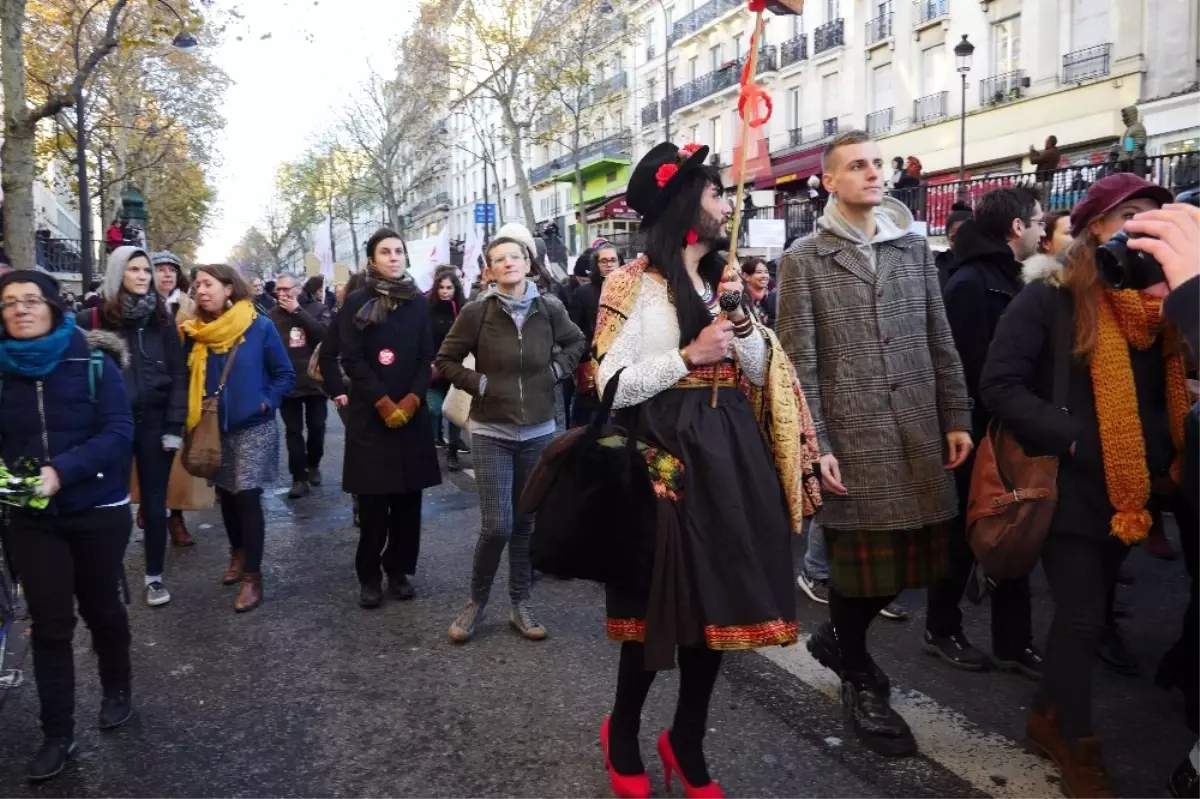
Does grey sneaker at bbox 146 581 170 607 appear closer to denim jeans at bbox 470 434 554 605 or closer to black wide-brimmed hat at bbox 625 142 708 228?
denim jeans at bbox 470 434 554 605

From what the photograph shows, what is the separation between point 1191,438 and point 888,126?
30126 millimetres

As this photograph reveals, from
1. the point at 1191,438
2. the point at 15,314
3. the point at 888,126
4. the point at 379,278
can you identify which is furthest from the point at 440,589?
the point at 888,126

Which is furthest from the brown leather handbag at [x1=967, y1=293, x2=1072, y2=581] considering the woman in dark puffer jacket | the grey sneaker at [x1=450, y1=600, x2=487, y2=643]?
the woman in dark puffer jacket

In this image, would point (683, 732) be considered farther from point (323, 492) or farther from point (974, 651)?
point (323, 492)

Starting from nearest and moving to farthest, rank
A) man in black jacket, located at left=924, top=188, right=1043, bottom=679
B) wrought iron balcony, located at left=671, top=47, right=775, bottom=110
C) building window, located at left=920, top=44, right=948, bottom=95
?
man in black jacket, located at left=924, top=188, right=1043, bottom=679 → building window, located at left=920, top=44, right=948, bottom=95 → wrought iron balcony, located at left=671, top=47, right=775, bottom=110

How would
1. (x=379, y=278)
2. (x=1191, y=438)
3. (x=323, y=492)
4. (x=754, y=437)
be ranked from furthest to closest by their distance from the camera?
(x=323, y=492)
(x=379, y=278)
(x=754, y=437)
(x=1191, y=438)

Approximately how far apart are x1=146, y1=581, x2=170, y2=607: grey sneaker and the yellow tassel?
15.8ft

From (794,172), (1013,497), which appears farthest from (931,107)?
(1013,497)

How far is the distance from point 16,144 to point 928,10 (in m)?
23.2

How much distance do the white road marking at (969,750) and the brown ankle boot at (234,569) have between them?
3554 millimetres

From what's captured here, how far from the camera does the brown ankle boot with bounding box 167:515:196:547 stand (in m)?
7.02

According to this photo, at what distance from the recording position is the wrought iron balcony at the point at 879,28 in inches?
1158

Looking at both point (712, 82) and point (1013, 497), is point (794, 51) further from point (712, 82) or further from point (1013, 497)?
point (1013, 497)

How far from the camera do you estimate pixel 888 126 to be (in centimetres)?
2978
